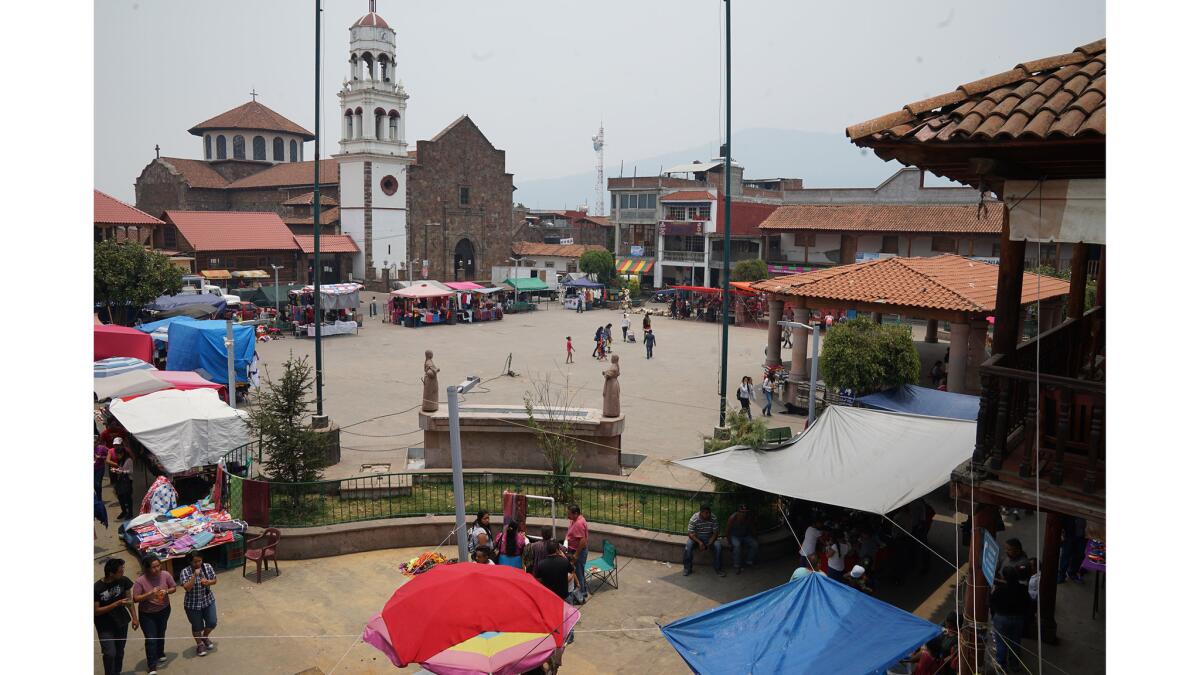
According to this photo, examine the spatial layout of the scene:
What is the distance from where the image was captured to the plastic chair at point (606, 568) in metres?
10.8

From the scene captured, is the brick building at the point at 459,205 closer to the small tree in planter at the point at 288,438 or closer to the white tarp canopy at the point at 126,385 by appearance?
the white tarp canopy at the point at 126,385

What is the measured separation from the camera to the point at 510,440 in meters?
14.9

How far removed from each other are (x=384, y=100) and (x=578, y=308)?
2096 centimetres

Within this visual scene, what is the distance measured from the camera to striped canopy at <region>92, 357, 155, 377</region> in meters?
15.3

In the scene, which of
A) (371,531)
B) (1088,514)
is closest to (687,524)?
(371,531)

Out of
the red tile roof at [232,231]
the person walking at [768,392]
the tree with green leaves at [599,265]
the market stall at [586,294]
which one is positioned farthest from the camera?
the tree with green leaves at [599,265]

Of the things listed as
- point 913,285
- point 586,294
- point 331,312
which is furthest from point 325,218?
point 913,285

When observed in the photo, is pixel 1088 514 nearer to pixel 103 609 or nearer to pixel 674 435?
pixel 103 609

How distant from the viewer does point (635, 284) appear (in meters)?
54.8

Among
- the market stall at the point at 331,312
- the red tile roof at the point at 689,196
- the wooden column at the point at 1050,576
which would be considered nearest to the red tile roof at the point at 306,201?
the red tile roof at the point at 689,196

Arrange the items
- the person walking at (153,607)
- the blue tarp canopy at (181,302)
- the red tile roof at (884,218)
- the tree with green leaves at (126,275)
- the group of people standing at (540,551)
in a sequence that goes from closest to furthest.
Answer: the person walking at (153,607) → the group of people standing at (540,551) → the tree with green leaves at (126,275) → the blue tarp canopy at (181,302) → the red tile roof at (884,218)

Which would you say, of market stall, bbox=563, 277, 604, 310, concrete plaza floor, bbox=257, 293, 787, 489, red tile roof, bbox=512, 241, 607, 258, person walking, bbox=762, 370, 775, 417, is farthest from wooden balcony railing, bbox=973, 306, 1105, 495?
red tile roof, bbox=512, 241, 607, 258

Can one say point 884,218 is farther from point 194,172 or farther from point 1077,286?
point 194,172

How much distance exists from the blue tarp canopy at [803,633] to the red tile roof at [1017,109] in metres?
3.69
